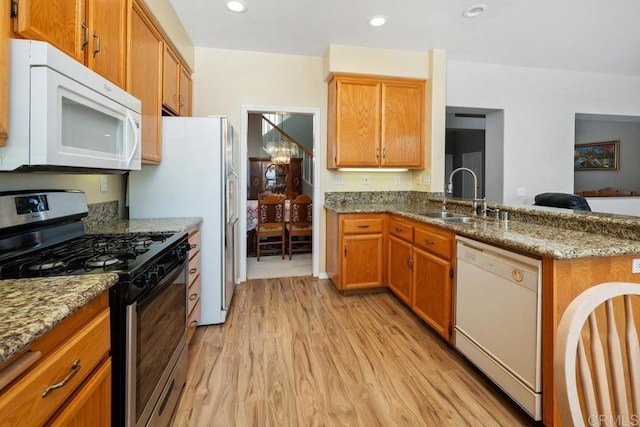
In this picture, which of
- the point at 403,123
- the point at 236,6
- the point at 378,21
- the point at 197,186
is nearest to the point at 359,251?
the point at 403,123

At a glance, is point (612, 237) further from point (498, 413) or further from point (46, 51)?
point (46, 51)

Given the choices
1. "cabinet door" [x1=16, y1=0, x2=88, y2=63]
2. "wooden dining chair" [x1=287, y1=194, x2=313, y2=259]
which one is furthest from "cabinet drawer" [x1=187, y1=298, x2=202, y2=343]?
"wooden dining chair" [x1=287, y1=194, x2=313, y2=259]

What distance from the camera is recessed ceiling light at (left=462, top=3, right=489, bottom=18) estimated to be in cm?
260

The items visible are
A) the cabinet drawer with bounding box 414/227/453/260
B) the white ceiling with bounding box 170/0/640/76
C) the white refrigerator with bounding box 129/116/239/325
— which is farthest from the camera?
the white ceiling with bounding box 170/0/640/76

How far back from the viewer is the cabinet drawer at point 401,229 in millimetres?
2734

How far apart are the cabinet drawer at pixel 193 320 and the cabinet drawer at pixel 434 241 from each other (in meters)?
1.76

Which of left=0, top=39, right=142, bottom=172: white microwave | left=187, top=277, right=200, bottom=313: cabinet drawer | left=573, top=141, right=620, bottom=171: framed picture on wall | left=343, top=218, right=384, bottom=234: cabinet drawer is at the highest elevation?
left=573, top=141, right=620, bottom=171: framed picture on wall

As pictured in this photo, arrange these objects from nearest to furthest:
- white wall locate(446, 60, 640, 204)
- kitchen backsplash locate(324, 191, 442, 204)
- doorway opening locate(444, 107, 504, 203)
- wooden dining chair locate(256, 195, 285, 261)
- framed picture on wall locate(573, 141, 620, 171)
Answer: kitchen backsplash locate(324, 191, 442, 204) < white wall locate(446, 60, 640, 204) < doorway opening locate(444, 107, 504, 203) < wooden dining chair locate(256, 195, 285, 261) < framed picture on wall locate(573, 141, 620, 171)

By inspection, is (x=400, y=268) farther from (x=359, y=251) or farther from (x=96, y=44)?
(x=96, y=44)

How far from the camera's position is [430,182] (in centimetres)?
355

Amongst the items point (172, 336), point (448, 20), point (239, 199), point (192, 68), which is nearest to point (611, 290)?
point (172, 336)

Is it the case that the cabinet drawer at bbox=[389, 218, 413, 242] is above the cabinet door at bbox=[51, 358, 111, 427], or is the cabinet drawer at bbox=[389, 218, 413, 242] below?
above

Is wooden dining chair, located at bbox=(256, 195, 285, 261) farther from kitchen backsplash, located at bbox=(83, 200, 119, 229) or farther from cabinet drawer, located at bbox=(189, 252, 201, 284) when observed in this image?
kitchen backsplash, located at bbox=(83, 200, 119, 229)

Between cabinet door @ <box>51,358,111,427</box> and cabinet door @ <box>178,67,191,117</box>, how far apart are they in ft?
8.25
